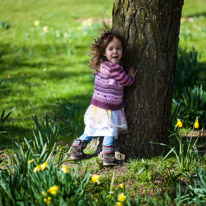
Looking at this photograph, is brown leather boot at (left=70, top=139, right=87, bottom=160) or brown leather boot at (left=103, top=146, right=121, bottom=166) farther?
brown leather boot at (left=70, top=139, right=87, bottom=160)

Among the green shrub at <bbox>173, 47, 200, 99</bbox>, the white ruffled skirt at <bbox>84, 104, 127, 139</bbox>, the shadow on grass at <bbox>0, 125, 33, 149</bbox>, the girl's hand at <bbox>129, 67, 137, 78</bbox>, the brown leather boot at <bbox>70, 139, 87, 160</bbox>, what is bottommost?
the shadow on grass at <bbox>0, 125, 33, 149</bbox>

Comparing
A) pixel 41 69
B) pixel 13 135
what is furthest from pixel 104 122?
pixel 41 69

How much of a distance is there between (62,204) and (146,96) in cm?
130

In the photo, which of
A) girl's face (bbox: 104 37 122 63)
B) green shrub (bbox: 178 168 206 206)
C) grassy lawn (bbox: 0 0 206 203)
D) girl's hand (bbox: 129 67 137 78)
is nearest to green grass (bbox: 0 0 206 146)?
grassy lawn (bbox: 0 0 206 203)

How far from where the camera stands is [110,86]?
2945 mm

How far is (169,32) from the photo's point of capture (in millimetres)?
2824

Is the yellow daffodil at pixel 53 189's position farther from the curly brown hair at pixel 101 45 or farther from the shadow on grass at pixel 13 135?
the shadow on grass at pixel 13 135

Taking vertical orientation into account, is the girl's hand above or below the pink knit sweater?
above

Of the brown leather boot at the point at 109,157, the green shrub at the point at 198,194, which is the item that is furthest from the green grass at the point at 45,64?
the green shrub at the point at 198,194

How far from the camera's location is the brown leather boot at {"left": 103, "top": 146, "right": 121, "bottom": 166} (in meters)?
2.86

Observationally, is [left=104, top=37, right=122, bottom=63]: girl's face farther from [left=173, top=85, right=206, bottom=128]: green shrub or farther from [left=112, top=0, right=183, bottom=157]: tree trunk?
[left=173, top=85, right=206, bottom=128]: green shrub

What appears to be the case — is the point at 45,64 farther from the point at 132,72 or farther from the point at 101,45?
the point at 132,72

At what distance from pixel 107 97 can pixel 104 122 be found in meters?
0.23

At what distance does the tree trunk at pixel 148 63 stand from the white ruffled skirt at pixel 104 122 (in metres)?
0.08
